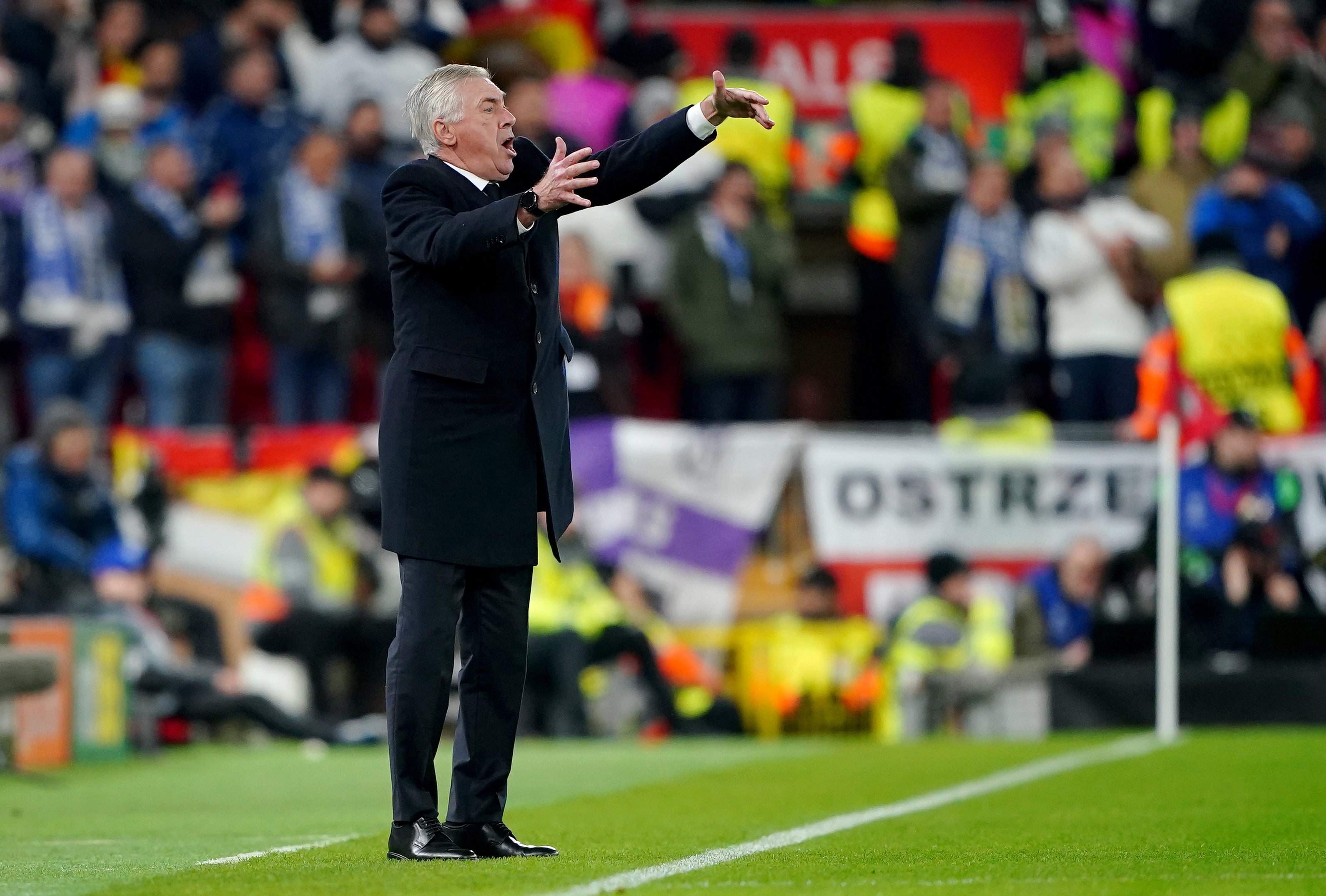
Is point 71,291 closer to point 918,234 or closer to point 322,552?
point 322,552

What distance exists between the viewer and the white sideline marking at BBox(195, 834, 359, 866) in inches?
244

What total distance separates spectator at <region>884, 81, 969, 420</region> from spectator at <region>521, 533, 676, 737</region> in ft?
10.3

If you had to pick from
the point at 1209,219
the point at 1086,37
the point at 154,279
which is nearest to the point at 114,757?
the point at 154,279

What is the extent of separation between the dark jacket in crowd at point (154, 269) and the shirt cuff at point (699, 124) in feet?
32.6

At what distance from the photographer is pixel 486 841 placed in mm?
6043

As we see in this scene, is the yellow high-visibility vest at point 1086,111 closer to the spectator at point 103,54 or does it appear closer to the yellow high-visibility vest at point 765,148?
the yellow high-visibility vest at point 765,148

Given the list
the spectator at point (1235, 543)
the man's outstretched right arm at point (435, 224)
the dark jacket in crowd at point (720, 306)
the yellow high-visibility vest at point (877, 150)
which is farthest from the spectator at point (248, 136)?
the man's outstretched right arm at point (435, 224)

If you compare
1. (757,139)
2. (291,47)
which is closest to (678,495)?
(757,139)

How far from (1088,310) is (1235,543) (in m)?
2.49

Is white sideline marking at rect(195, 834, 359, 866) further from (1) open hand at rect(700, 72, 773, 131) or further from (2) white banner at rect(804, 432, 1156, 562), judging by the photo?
(2) white banner at rect(804, 432, 1156, 562)

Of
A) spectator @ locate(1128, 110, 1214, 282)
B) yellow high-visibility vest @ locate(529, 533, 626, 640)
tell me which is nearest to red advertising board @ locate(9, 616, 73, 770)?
yellow high-visibility vest @ locate(529, 533, 626, 640)

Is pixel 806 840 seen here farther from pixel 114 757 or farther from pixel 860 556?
pixel 860 556

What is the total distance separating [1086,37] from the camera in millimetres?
18312

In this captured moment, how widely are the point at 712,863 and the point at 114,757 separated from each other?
7.36 m
